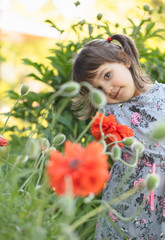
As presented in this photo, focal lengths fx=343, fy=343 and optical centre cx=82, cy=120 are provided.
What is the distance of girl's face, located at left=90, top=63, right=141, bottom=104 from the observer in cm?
131

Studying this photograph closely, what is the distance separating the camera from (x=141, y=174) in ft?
4.35

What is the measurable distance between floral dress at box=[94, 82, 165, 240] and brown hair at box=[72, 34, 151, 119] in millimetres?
96

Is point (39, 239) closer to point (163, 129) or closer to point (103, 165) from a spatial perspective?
point (103, 165)

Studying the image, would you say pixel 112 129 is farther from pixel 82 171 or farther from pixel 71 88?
pixel 82 171

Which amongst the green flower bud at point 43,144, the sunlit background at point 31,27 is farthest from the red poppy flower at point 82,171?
the sunlit background at point 31,27

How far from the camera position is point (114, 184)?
139 centimetres

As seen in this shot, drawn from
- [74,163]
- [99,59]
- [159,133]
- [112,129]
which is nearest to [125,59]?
[99,59]

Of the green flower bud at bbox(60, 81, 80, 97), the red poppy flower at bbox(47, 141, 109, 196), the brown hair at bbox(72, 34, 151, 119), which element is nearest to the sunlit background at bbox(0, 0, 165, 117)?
the brown hair at bbox(72, 34, 151, 119)

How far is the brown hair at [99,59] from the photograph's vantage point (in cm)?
135

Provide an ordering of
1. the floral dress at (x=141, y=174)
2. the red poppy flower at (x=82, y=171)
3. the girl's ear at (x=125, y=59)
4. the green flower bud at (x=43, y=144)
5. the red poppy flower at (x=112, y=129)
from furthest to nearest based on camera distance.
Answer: the girl's ear at (x=125, y=59) < the floral dress at (x=141, y=174) < the red poppy flower at (x=112, y=129) < the green flower bud at (x=43, y=144) < the red poppy flower at (x=82, y=171)

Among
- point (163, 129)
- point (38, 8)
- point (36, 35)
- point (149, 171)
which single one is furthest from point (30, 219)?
point (38, 8)

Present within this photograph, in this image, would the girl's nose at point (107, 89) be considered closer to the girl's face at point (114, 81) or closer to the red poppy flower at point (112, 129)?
the girl's face at point (114, 81)

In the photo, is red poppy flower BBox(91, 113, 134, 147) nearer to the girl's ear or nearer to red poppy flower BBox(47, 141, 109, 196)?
the girl's ear

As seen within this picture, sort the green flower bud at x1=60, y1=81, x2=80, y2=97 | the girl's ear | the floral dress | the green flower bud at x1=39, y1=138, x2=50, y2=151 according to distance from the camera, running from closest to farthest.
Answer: the green flower bud at x1=60, y1=81, x2=80, y2=97 < the green flower bud at x1=39, y1=138, x2=50, y2=151 < the floral dress < the girl's ear
